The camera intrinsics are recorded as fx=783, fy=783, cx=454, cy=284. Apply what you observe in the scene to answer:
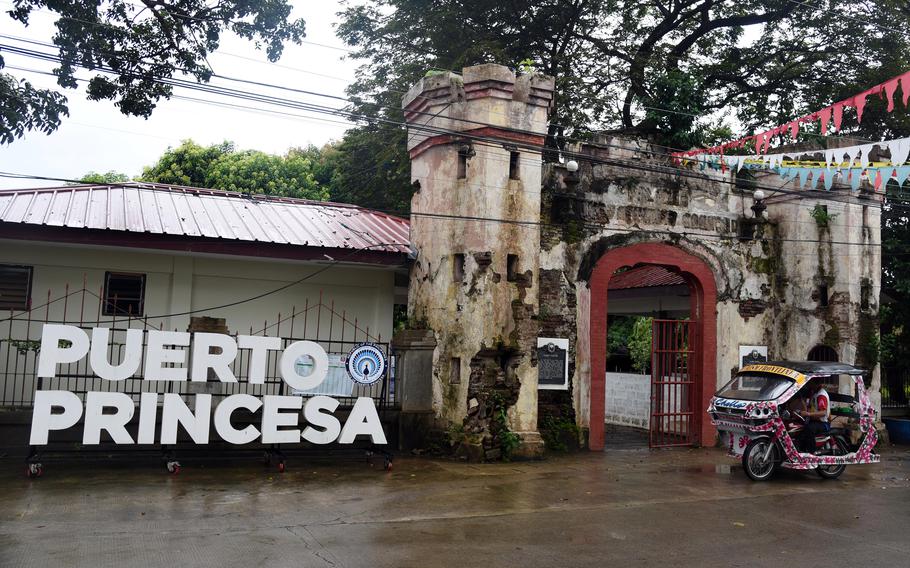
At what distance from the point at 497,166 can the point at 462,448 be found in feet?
16.3

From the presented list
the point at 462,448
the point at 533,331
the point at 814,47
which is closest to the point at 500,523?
the point at 462,448

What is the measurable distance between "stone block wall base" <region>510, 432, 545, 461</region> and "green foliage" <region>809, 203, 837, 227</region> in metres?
8.28

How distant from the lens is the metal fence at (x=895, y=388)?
19344 mm

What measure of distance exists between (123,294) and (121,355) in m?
1.14

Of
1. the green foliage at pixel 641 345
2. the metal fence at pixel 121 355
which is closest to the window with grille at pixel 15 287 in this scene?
the metal fence at pixel 121 355

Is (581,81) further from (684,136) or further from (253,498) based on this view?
(253,498)

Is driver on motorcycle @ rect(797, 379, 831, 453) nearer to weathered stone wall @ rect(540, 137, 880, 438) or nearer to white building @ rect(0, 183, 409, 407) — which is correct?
weathered stone wall @ rect(540, 137, 880, 438)

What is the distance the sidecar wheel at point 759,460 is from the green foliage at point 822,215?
669 cm

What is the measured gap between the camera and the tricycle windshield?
1256cm

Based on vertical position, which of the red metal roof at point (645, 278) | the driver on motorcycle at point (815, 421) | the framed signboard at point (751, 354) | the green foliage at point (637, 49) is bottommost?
the driver on motorcycle at point (815, 421)

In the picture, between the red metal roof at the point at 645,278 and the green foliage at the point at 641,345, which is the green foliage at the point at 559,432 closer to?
the red metal roof at the point at 645,278

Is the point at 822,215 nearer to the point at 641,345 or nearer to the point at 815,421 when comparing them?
the point at 815,421

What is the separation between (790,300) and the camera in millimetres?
17328

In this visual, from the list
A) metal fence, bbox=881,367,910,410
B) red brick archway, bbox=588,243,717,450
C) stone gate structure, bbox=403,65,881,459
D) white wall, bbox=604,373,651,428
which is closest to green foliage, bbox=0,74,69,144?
stone gate structure, bbox=403,65,881,459
